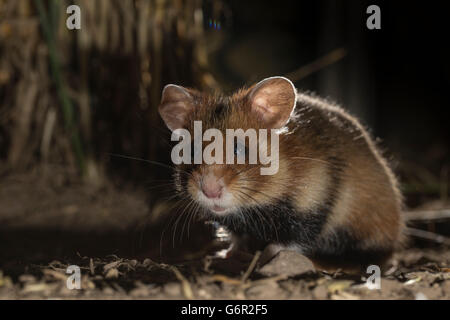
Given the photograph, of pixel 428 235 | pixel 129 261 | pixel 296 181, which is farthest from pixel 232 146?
pixel 428 235

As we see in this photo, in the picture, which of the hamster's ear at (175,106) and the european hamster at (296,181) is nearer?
the european hamster at (296,181)

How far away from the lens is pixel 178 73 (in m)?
3.93

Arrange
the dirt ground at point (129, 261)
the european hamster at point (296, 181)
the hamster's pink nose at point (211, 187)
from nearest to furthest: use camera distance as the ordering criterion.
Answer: the dirt ground at point (129, 261) → the hamster's pink nose at point (211, 187) → the european hamster at point (296, 181)

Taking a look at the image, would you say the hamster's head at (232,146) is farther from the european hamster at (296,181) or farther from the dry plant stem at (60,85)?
the dry plant stem at (60,85)

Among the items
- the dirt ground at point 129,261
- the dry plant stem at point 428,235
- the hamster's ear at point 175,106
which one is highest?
the hamster's ear at point 175,106

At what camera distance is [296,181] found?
8.07 ft

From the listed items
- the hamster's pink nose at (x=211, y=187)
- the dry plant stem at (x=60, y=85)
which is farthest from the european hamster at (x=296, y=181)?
the dry plant stem at (x=60, y=85)

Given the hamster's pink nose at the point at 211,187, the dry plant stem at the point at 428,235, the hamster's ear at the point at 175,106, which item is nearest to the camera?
the hamster's pink nose at the point at 211,187

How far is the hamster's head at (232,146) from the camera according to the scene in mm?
2283

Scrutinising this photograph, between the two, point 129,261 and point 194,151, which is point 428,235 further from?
point 129,261

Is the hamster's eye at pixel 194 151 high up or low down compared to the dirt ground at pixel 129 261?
up

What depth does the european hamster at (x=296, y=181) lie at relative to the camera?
235 cm

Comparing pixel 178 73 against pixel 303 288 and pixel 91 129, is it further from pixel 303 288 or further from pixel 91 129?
pixel 303 288

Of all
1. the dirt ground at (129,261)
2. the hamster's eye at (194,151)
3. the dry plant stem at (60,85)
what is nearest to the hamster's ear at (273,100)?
the hamster's eye at (194,151)
